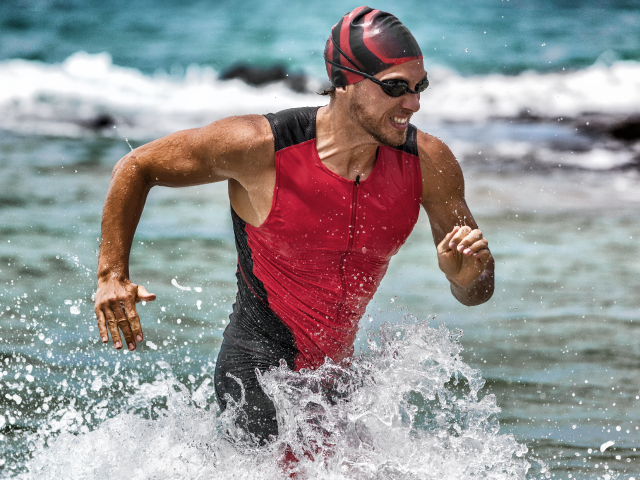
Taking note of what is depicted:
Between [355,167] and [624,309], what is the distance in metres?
4.19

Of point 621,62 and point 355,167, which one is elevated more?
point 355,167

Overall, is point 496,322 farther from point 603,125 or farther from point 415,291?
point 603,125

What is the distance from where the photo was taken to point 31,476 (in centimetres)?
376

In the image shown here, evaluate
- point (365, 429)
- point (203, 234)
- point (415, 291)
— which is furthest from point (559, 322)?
point (203, 234)

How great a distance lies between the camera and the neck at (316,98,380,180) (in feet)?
10.1

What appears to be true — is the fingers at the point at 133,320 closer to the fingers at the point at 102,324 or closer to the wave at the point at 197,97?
the fingers at the point at 102,324

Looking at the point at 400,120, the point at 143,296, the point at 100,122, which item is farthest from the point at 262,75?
the point at 143,296

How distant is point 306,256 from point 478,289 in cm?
73

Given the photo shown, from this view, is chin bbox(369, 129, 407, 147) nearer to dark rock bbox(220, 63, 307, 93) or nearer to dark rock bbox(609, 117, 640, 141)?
dark rock bbox(609, 117, 640, 141)

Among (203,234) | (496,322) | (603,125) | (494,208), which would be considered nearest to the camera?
(496,322)

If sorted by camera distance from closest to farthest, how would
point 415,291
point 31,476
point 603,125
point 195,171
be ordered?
point 195,171 < point 31,476 < point 415,291 < point 603,125

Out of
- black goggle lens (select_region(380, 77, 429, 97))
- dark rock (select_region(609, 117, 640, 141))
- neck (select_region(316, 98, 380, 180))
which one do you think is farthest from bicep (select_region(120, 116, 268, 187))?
dark rock (select_region(609, 117, 640, 141))

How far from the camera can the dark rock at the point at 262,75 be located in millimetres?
15844

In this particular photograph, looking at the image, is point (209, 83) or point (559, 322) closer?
point (559, 322)
